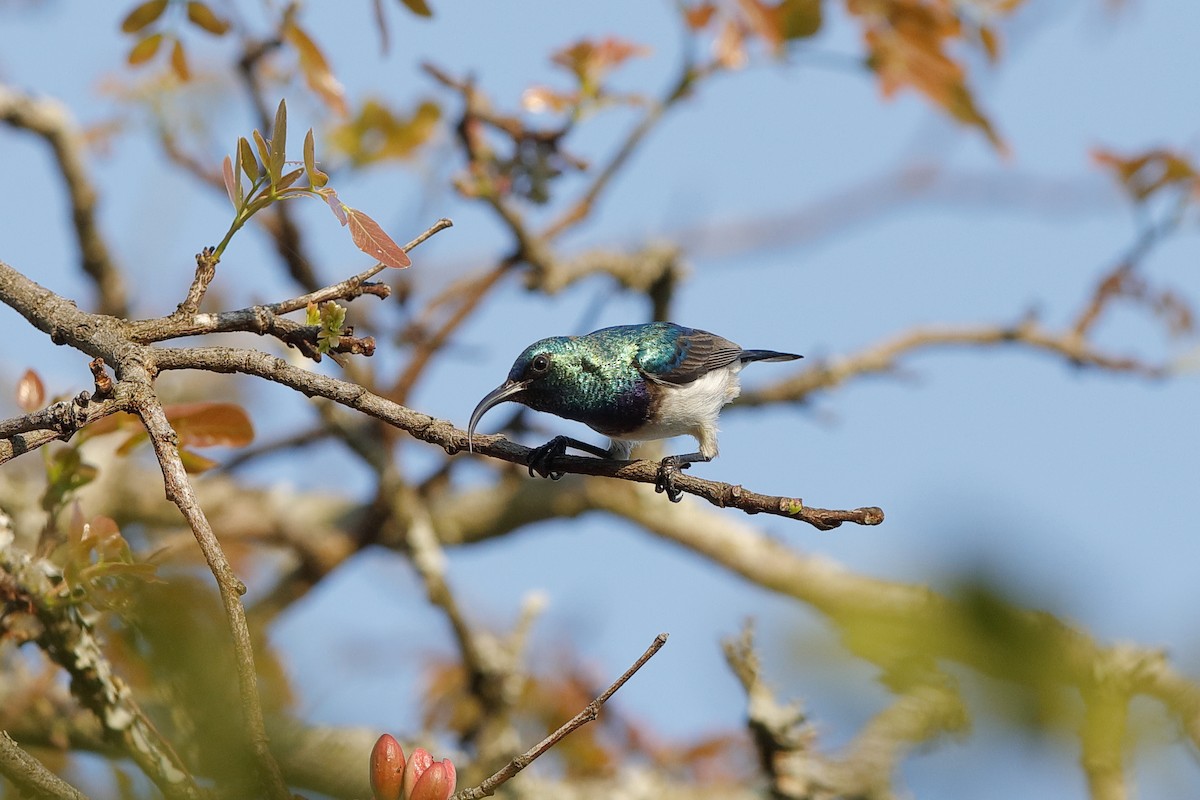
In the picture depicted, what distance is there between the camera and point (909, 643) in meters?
1.20

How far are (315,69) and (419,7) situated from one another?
3.40 ft

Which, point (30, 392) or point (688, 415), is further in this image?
point (688, 415)

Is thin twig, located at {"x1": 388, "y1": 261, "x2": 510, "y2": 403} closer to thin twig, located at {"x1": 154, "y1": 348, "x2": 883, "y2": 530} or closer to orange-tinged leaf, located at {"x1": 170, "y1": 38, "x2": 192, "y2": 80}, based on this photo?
orange-tinged leaf, located at {"x1": 170, "y1": 38, "x2": 192, "y2": 80}

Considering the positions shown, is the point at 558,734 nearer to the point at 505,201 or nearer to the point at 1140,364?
the point at 505,201

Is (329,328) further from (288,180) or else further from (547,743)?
(547,743)

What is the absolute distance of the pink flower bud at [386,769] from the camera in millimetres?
1794

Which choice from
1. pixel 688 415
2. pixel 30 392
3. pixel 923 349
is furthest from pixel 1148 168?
pixel 30 392

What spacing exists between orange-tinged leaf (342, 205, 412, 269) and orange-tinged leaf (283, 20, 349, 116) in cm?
223

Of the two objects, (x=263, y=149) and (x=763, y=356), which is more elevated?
(x=763, y=356)

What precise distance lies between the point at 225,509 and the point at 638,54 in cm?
295

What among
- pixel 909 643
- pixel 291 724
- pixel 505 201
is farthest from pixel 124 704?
pixel 505 201

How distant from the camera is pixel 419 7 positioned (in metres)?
3.41

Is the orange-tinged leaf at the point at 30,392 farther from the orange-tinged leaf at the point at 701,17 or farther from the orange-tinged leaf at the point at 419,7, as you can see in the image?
the orange-tinged leaf at the point at 701,17

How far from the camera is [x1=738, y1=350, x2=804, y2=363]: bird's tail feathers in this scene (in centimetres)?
471
